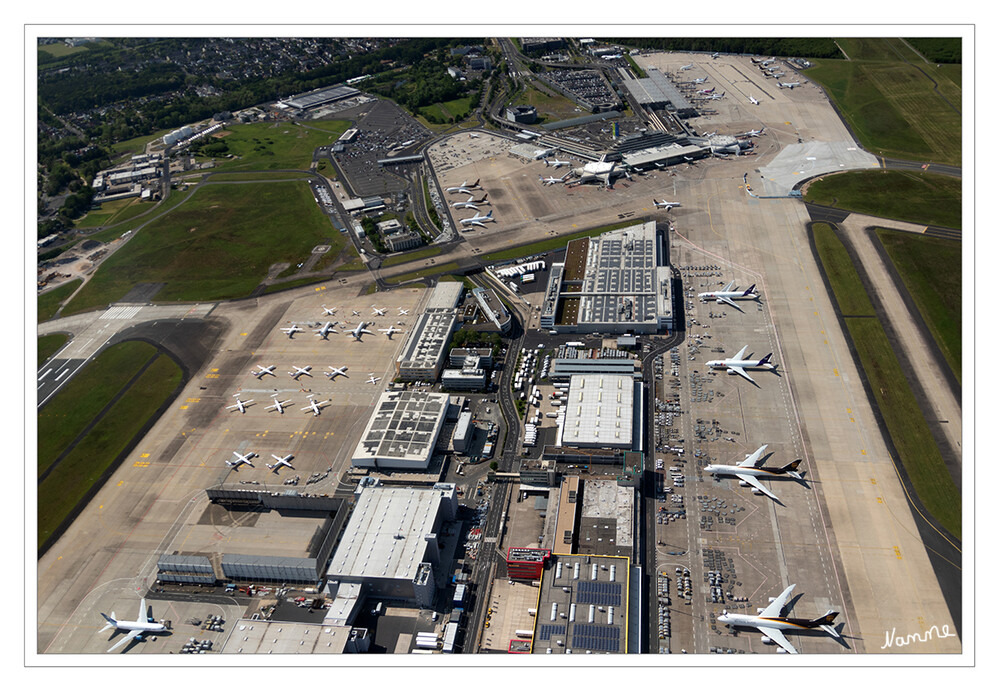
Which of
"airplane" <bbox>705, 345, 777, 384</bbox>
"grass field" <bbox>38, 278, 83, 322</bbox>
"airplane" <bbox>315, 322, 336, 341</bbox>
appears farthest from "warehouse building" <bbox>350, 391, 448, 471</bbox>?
"grass field" <bbox>38, 278, 83, 322</bbox>

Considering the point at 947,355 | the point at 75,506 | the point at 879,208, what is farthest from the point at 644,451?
the point at 879,208

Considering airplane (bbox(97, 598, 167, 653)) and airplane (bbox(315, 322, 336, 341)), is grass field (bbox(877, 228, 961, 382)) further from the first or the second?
airplane (bbox(97, 598, 167, 653))

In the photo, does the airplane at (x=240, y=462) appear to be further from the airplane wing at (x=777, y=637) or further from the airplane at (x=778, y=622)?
the airplane wing at (x=777, y=637)

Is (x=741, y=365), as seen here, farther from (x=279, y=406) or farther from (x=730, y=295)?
(x=279, y=406)

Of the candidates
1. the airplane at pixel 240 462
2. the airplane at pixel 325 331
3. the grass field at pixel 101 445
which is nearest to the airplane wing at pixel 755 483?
the airplane at pixel 240 462

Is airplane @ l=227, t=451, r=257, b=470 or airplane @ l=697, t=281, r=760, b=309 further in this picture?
airplane @ l=697, t=281, r=760, b=309

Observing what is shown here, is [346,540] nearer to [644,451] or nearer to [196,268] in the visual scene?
[644,451]
